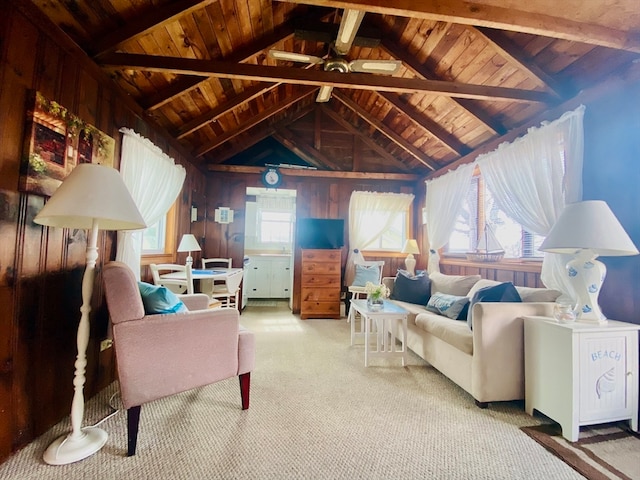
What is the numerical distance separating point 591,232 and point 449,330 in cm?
118

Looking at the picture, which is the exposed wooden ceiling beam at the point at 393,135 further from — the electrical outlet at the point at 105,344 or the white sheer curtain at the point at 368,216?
the electrical outlet at the point at 105,344

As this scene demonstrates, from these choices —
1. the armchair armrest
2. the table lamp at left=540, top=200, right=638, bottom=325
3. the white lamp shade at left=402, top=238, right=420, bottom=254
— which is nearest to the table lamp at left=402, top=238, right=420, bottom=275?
the white lamp shade at left=402, top=238, right=420, bottom=254

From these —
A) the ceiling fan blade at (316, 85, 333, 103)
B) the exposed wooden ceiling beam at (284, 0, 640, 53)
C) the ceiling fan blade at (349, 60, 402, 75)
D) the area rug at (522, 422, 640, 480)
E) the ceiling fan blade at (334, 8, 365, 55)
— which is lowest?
the area rug at (522, 422, 640, 480)

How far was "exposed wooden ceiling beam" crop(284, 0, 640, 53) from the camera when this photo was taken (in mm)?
1849

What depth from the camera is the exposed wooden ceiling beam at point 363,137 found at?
5.14m

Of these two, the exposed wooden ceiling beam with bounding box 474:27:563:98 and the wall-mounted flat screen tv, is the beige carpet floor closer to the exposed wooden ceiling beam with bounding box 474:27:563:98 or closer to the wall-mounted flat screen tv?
the wall-mounted flat screen tv

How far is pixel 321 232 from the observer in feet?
16.2

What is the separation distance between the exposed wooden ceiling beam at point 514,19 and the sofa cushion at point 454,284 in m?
2.24

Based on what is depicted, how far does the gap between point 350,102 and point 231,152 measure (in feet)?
7.02

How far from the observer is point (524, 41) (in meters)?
2.56

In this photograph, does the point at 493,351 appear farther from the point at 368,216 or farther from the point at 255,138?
the point at 255,138

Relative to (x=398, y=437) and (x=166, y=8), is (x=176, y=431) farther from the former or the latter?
(x=166, y=8)

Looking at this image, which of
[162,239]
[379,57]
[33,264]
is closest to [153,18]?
[33,264]

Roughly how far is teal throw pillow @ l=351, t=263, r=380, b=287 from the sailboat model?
1.38 m
